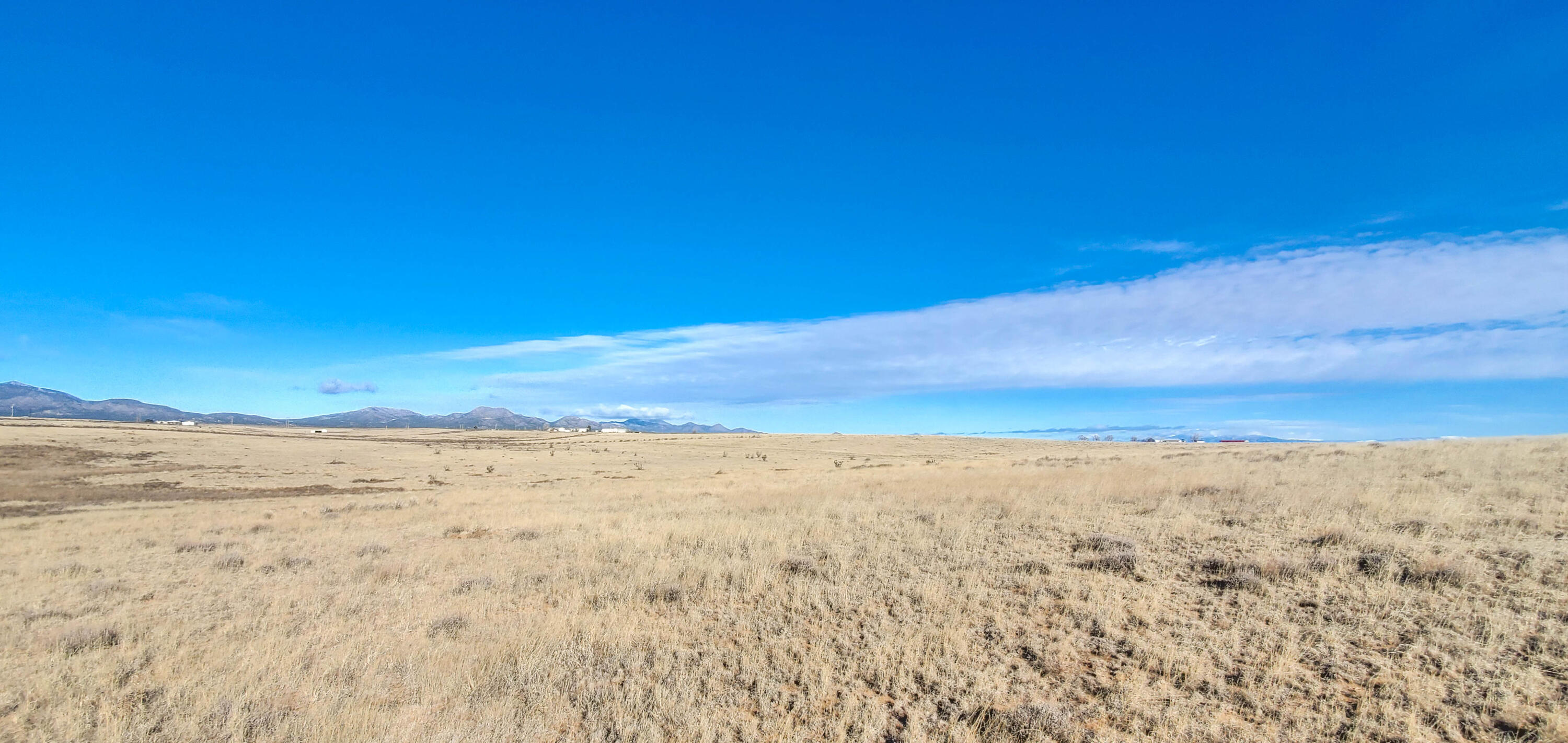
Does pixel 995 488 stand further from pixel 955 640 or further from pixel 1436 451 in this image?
pixel 1436 451

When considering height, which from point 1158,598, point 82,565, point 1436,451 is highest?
point 1436,451

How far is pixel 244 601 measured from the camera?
1022 cm

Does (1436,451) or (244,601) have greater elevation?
(1436,451)

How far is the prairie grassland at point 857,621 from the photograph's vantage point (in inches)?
228

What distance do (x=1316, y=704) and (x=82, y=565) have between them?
20511 mm

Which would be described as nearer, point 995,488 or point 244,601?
point 244,601

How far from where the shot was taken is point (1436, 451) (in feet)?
74.9

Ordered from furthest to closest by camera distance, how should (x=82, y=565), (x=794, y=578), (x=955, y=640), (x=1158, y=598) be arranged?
(x=82, y=565) → (x=794, y=578) → (x=1158, y=598) → (x=955, y=640)

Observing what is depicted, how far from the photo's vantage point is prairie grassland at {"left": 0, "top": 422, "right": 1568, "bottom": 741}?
5801 millimetres

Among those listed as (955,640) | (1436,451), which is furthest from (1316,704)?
(1436,451)

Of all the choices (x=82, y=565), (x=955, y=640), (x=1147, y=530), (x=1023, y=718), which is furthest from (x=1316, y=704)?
(x=82, y=565)

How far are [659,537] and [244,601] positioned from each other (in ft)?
22.8

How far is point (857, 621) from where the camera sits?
8328 mm

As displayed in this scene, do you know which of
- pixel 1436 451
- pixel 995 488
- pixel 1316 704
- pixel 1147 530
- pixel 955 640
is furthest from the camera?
pixel 1436 451
